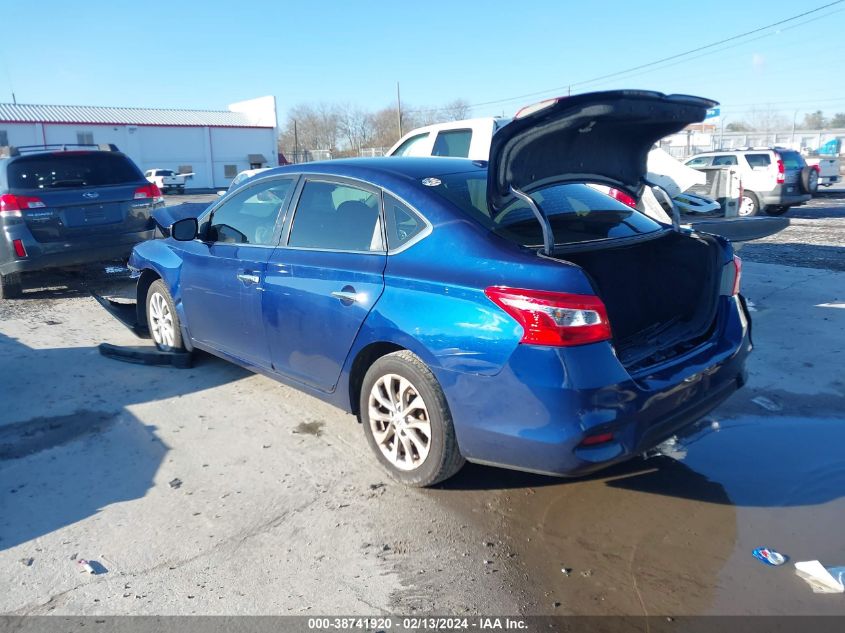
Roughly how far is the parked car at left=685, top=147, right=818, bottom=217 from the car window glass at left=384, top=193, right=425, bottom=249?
16.0m

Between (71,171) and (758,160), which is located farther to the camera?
(758,160)

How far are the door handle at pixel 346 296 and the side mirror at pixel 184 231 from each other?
73.2 inches

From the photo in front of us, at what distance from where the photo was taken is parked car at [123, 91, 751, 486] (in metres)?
2.89

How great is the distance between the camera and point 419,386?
3279 millimetres

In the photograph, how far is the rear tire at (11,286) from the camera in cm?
806

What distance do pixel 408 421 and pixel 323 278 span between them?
0.97 m

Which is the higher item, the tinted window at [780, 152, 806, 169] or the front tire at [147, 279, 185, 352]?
the tinted window at [780, 152, 806, 169]

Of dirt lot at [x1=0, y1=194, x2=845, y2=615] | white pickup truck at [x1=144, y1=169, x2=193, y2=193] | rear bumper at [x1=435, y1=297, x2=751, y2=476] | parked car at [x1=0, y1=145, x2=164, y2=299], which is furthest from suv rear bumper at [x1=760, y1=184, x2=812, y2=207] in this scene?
white pickup truck at [x1=144, y1=169, x2=193, y2=193]

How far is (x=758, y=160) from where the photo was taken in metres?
18.0

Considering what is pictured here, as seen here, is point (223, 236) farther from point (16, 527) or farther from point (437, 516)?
point (437, 516)

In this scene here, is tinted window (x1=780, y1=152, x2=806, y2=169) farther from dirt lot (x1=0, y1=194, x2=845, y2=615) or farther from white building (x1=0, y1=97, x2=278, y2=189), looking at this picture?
white building (x1=0, y1=97, x2=278, y2=189)

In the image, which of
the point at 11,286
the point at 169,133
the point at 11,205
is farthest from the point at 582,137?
the point at 169,133

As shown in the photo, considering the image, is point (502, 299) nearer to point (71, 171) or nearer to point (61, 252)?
point (61, 252)

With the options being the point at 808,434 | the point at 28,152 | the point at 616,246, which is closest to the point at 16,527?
the point at 616,246
